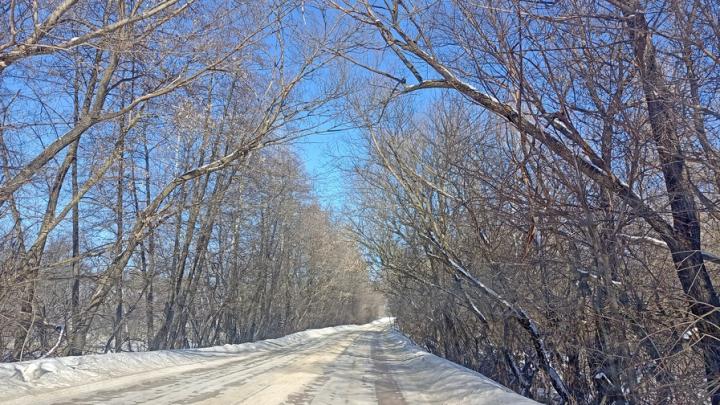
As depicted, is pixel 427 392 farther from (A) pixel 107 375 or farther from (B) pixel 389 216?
(B) pixel 389 216

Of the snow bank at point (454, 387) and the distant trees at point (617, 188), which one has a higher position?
the distant trees at point (617, 188)

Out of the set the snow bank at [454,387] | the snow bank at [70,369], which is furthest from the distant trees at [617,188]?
the snow bank at [70,369]

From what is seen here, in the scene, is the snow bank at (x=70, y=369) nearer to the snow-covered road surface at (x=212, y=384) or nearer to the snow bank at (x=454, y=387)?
the snow-covered road surface at (x=212, y=384)

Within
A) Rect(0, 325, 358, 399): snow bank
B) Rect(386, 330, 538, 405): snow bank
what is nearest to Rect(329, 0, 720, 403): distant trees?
Rect(386, 330, 538, 405): snow bank

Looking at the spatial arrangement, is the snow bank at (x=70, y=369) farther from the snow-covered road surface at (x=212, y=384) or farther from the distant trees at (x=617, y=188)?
the distant trees at (x=617, y=188)

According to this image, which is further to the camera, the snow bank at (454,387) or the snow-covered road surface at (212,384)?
the snow bank at (454,387)

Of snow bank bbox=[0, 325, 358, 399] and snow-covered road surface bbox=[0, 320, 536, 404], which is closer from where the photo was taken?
snow-covered road surface bbox=[0, 320, 536, 404]

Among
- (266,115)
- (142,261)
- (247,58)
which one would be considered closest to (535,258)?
(247,58)

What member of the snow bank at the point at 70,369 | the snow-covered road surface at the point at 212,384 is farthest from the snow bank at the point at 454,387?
the snow bank at the point at 70,369

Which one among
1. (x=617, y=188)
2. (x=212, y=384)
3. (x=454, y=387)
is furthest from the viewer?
(x=454, y=387)

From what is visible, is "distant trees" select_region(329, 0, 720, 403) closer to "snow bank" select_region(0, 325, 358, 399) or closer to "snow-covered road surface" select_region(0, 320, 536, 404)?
"snow-covered road surface" select_region(0, 320, 536, 404)

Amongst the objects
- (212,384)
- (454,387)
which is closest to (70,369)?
(212,384)

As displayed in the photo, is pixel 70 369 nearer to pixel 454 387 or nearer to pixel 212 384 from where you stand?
pixel 212 384

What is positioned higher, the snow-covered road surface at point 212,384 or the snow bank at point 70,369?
the snow bank at point 70,369
